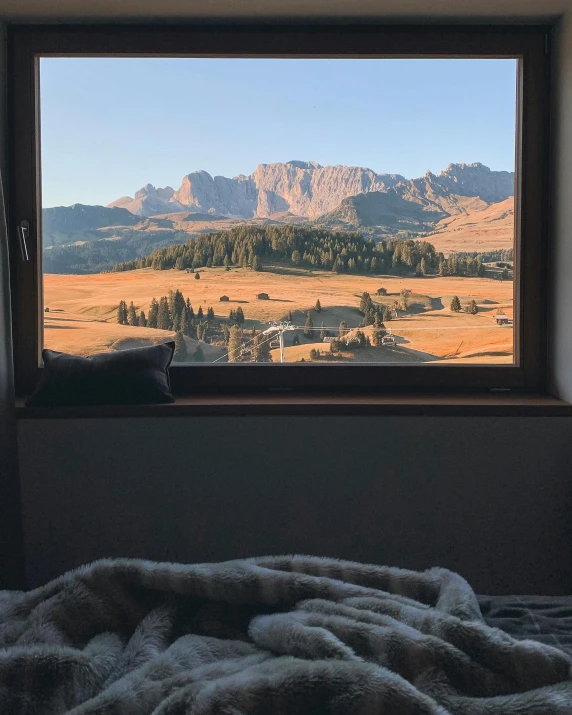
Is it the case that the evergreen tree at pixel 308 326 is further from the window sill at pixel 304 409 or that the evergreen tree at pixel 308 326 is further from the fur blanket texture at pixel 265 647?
the fur blanket texture at pixel 265 647

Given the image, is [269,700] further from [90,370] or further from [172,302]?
[172,302]

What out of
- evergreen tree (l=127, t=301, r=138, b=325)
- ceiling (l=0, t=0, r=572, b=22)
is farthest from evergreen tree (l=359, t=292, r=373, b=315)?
ceiling (l=0, t=0, r=572, b=22)

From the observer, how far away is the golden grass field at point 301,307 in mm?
2797

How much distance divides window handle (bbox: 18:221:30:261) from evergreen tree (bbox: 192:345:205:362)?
2.33 ft

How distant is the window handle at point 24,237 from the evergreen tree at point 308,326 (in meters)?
1.07

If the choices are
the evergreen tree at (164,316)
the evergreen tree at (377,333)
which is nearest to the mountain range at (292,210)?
the evergreen tree at (164,316)

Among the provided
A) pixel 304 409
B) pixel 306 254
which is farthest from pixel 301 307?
pixel 304 409

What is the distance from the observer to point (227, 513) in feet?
8.17

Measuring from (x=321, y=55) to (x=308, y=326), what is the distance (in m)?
1.00

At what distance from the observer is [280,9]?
2.51m

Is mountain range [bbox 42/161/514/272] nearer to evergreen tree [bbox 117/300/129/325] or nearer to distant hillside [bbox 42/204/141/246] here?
distant hillside [bbox 42/204/141/246]

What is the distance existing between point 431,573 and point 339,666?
491 mm

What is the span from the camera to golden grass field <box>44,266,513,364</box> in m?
2.80

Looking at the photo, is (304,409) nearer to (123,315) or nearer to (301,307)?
(301,307)
